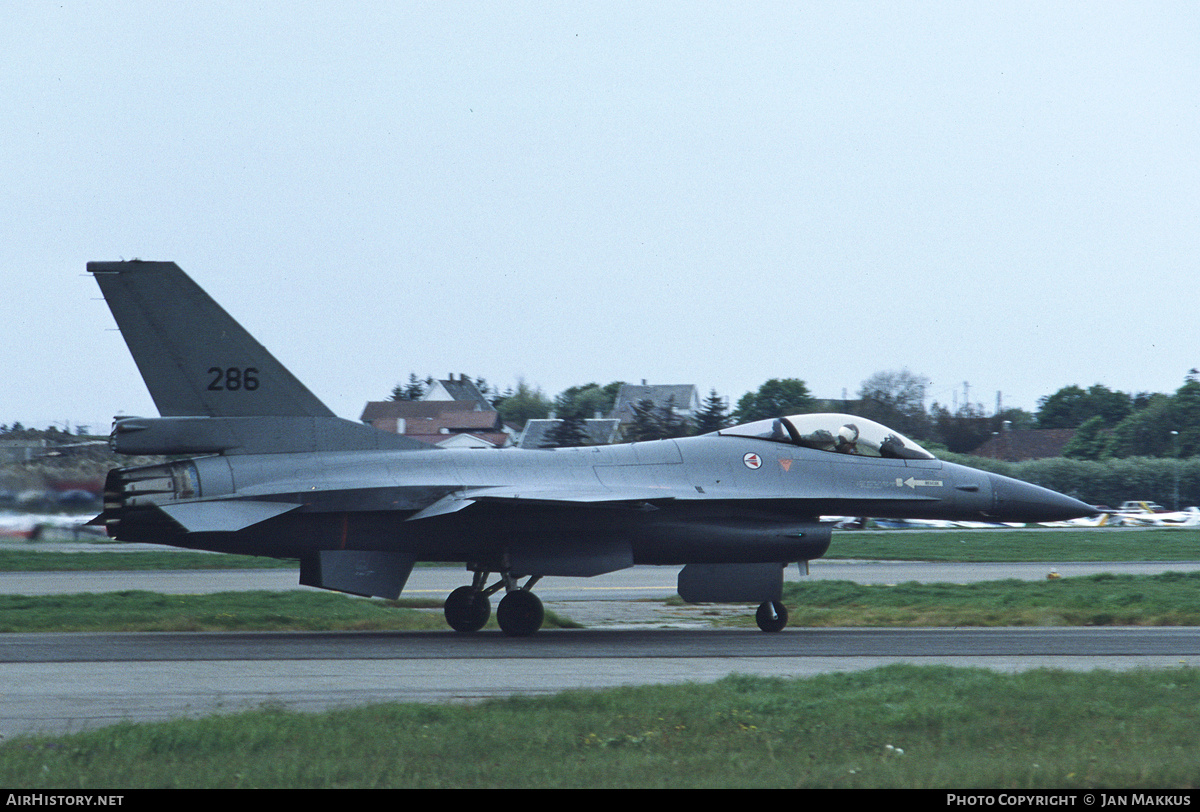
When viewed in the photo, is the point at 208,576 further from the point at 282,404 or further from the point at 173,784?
the point at 173,784

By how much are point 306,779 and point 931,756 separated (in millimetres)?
3983

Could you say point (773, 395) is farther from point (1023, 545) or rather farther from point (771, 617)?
point (771, 617)

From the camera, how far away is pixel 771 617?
1666cm

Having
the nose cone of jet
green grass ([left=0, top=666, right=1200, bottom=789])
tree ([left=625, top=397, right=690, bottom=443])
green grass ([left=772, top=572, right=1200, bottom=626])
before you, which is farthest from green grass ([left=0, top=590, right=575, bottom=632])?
green grass ([left=0, top=666, right=1200, bottom=789])

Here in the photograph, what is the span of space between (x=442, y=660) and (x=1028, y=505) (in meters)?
9.98

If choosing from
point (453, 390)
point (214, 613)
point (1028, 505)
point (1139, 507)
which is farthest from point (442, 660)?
point (453, 390)

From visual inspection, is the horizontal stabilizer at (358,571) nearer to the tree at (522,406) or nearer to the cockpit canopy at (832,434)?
the cockpit canopy at (832,434)

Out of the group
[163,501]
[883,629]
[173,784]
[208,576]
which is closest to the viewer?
[173,784]

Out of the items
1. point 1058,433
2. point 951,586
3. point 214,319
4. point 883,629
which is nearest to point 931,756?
point 883,629

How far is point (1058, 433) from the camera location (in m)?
76.5

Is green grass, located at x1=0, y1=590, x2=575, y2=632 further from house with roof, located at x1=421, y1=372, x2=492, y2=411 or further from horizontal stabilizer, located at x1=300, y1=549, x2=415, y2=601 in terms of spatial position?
house with roof, located at x1=421, y1=372, x2=492, y2=411

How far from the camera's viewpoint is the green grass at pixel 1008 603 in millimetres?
18203

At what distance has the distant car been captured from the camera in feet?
190

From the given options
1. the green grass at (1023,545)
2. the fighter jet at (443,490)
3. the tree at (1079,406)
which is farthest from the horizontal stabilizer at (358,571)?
the tree at (1079,406)
